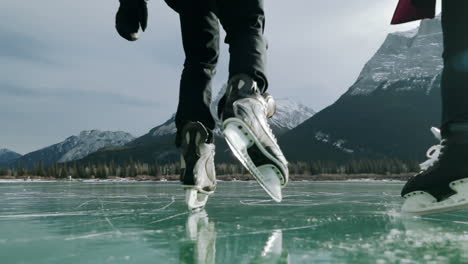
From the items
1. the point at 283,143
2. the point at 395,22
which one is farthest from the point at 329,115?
the point at 395,22

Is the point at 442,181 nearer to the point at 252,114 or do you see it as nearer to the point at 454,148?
the point at 454,148

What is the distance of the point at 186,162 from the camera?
5.90ft

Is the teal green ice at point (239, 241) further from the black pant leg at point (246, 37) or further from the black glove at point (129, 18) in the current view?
the black glove at point (129, 18)

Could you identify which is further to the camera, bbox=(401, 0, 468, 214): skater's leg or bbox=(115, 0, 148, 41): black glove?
bbox=(115, 0, 148, 41): black glove

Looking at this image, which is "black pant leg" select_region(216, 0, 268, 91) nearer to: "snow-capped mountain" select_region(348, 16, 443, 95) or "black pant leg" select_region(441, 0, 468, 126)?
"black pant leg" select_region(441, 0, 468, 126)

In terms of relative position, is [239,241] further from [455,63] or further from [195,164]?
[455,63]

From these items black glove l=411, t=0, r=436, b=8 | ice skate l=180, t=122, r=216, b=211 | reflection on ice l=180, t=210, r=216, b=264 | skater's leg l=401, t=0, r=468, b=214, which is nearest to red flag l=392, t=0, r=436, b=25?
black glove l=411, t=0, r=436, b=8

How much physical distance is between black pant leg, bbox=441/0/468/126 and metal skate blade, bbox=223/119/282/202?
2.09 ft

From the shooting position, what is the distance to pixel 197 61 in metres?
1.90

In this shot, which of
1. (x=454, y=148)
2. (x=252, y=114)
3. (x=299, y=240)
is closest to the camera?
(x=299, y=240)

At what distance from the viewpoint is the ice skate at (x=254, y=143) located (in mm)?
1318

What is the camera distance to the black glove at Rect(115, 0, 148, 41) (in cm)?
185

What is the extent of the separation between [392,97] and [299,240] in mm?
146289

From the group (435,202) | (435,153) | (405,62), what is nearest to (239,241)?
(435,202)
